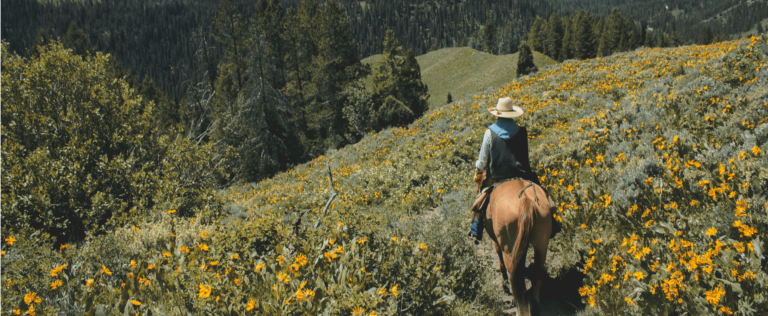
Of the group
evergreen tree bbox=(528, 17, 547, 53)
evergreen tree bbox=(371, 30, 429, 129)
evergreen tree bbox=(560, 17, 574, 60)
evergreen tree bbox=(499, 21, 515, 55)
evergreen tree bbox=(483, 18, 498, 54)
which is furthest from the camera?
evergreen tree bbox=(499, 21, 515, 55)

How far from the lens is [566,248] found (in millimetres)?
5738

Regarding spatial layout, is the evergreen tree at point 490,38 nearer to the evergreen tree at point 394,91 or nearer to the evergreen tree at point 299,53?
the evergreen tree at point 394,91

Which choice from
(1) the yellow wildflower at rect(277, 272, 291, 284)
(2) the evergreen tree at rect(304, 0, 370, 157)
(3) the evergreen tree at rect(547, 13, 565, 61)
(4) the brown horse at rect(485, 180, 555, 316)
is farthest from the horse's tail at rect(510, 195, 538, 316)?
(3) the evergreen tree at rect(547, 13, 565, 61)

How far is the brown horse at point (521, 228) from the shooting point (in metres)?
4.32

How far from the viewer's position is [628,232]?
194 inches

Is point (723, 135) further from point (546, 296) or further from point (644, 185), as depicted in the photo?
point (546, 296)

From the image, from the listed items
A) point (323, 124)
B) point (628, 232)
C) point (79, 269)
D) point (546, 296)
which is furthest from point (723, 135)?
point (323, 124)

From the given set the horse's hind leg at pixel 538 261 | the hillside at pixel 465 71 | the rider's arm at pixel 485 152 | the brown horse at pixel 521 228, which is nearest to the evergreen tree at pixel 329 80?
the hillside at pixel 465 71

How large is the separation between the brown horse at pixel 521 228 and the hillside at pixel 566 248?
0.53 meters

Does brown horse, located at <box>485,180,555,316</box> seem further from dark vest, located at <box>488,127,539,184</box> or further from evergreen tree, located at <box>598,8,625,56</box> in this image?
evergreen tree, located at <box>598,8,625,56</box>

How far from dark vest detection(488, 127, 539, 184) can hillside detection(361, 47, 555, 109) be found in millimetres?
47873

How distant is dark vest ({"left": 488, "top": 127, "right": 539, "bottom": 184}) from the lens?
200 inches

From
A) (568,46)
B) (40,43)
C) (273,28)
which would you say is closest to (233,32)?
(273,28)

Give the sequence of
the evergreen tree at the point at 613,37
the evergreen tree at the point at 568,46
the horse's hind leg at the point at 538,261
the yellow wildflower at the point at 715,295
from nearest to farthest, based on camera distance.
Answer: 1. the yellow wildflower at the point at 715,295
2. the horse's hind leg at the point at 538,261
3. the evergreen tree at the point at 613,37
4. the evergreen tree at the point at 568,46
